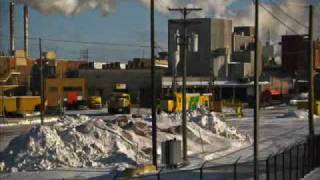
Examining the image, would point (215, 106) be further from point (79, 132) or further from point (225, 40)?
point (225, 40)

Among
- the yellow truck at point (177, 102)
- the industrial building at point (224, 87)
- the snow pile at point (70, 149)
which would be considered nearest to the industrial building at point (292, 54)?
the industrial building at point (224, 87)

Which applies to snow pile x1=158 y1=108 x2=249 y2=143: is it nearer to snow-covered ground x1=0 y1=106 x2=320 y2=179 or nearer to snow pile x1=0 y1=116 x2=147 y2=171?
snow-covered ground x1=0 y1=106 x2=320 y2=179

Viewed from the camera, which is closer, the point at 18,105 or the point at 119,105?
the point at 119,105

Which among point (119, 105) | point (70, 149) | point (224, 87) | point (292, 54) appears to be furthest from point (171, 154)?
point (292, 54)

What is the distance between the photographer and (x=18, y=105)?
9900cm

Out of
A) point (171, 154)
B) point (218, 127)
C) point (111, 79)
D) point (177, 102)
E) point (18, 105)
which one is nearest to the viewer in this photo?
point (171, 154)

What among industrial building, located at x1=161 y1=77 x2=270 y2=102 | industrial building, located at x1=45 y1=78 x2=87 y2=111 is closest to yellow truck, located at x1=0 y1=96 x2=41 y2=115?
industrial building, located at x1=45 y1=78 x2=87 y2=111

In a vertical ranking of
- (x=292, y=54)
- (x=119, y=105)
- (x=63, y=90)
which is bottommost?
(x=119, y=105)

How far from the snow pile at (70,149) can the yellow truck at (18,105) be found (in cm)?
5782

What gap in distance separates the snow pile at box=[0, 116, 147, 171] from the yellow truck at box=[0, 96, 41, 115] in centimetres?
5782

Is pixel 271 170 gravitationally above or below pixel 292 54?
below

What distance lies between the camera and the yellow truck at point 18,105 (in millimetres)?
93906

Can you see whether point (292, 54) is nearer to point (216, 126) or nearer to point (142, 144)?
point (216, 126)

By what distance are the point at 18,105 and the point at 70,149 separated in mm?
67008
